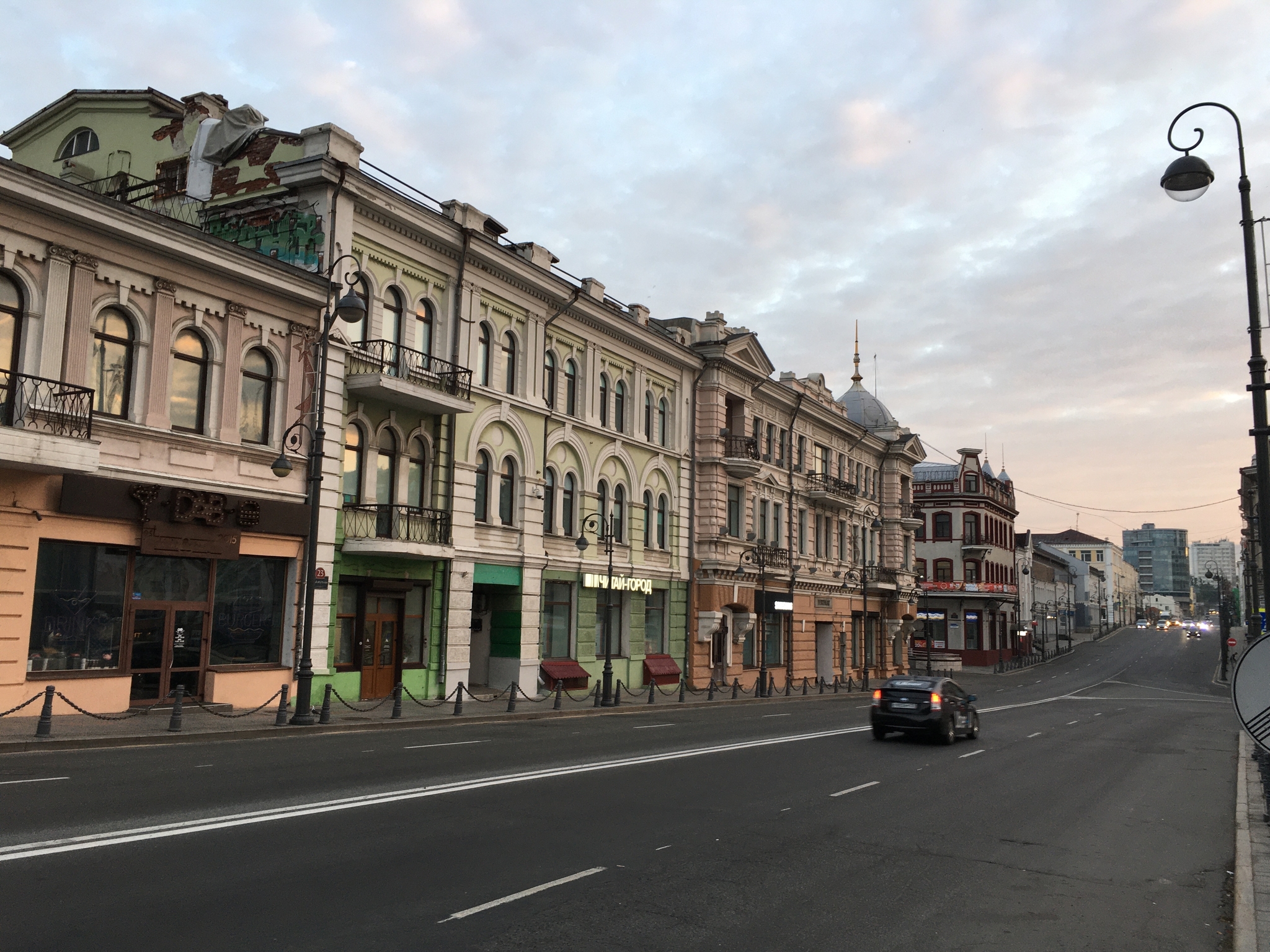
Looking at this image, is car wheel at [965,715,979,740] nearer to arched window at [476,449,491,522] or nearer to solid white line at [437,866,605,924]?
arched window at [476,449,491,522]

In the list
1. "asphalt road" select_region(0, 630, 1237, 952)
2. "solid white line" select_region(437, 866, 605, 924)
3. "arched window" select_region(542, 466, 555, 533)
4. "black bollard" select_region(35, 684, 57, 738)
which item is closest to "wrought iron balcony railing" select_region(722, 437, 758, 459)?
"arched window" select_region(542, 466, 555, 533)

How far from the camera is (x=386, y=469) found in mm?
26797

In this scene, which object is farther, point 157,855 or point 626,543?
point 626,543

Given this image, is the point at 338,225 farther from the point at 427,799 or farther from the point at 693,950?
the point at 693,950

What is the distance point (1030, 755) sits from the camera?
20250 mm

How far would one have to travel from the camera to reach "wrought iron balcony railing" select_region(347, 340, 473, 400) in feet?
83.1

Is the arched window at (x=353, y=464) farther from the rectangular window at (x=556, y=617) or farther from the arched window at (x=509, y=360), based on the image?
the rectangular window at (x=556, y=617)

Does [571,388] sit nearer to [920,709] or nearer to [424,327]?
[424,327]

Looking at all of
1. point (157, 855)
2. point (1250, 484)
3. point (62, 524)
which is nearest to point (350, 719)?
point (62, 524)

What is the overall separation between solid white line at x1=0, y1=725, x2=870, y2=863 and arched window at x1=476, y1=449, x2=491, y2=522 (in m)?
13.7

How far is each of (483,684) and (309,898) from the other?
23800mm

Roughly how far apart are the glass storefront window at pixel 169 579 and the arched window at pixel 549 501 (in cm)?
1190

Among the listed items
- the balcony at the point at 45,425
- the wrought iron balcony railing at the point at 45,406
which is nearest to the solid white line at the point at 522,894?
the balcony at the point at 45,425

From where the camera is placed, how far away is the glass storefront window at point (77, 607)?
62.7ft
